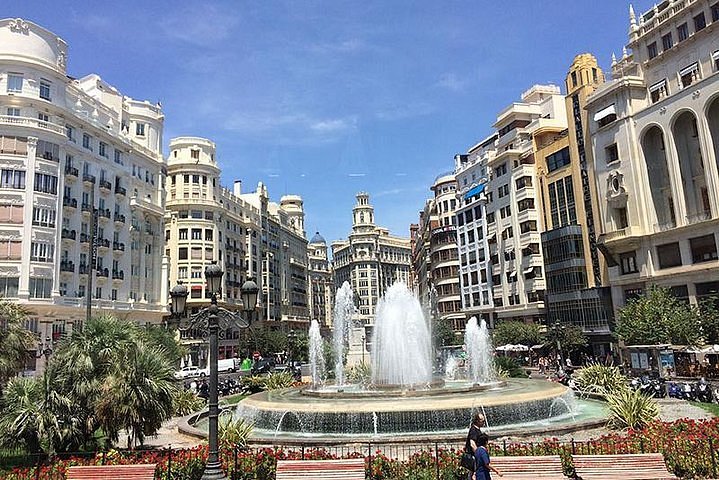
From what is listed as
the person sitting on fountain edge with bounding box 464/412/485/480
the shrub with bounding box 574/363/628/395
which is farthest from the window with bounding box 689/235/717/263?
the person sitting on fountain edge with bounding box 464/412/485/480

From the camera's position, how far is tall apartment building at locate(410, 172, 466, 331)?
85.8 meters

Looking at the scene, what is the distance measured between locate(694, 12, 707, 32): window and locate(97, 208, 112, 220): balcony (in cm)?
5291

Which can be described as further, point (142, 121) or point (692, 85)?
point (142, 121)

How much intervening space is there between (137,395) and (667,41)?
1919 inches

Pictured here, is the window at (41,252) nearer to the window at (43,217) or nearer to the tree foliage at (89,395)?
the window at (43,217)

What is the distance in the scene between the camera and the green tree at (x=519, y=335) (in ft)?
190

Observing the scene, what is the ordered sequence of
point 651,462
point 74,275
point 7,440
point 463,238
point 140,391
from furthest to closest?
point 463,238, point 74,275, point 140,391, point 7,440, point 651,462

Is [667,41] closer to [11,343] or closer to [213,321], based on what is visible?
[213,321]

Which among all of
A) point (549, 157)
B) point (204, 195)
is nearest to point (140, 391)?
point (549, 157)

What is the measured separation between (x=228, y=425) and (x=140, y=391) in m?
3.18

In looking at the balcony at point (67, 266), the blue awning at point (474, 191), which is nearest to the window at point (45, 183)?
the balcony at point (67, 266)

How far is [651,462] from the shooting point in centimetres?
1162

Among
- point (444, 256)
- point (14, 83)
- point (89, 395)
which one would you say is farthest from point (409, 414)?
Answer: point (444, 256)

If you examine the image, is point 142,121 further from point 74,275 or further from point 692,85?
point 692,85
